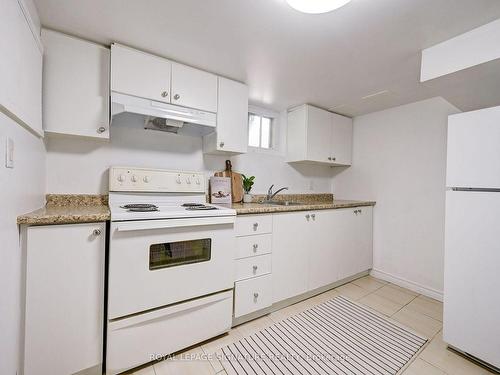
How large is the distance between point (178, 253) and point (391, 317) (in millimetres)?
1875

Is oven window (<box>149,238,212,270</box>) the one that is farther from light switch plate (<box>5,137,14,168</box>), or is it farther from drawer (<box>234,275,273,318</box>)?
light switch plate (<box>5,137,14,168</box>)

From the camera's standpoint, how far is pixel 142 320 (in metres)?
1.27

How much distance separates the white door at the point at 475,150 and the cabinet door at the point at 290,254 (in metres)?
1.11

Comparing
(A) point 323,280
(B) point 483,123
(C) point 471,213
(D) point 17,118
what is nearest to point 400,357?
(A) point 323,280

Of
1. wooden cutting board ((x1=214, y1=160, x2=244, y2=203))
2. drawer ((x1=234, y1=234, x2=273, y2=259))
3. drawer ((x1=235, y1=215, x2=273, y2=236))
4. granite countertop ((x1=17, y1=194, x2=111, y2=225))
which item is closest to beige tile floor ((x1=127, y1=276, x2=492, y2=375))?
drawer ((x1=234, y1=234, x2=273, y2=259))

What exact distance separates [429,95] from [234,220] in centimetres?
232

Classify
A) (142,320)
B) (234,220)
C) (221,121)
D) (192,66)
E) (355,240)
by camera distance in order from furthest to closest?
(355,240), (221,121), (192,66), (234,220), (142,320)

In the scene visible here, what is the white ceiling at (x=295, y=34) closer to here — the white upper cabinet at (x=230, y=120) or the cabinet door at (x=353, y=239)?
the white upper cabinet at (x=230, y=120)

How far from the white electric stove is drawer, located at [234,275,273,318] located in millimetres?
85

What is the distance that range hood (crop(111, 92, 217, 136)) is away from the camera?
1.50 metres

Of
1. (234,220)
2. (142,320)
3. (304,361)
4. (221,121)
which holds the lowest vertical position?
(304,361)

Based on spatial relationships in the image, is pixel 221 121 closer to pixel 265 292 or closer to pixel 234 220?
pixel 234 220

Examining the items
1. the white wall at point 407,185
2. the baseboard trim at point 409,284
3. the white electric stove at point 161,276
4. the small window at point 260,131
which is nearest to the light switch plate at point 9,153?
the white electric stove at point 161,276

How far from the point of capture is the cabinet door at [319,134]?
2592mm
